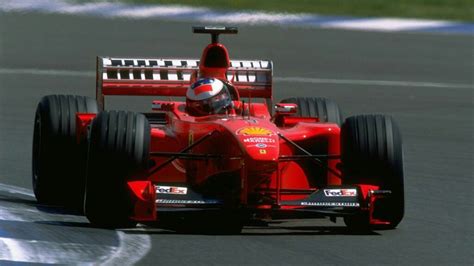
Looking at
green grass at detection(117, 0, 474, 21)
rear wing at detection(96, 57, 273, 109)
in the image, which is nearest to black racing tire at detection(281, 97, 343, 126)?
rear wing at detection(96, 57, 273, 109)

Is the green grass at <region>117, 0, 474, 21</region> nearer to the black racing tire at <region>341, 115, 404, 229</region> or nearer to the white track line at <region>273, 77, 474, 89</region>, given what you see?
the white track line at <region>273, 77, 474, 89</region>

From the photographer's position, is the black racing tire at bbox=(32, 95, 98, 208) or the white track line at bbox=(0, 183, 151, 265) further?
the black racing tire at bbox=(32, 95, 98, 208)

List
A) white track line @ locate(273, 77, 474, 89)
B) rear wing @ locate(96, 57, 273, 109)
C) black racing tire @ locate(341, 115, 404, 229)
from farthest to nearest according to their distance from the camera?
white track line @ locate(273, 77, 474, 89) → rear wing @ locate(96, 57, 273, 109) → black racing tire @ locate(341, 115, 404, 229)

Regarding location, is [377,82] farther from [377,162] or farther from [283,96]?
[377,162]

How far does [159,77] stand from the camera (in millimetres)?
12633

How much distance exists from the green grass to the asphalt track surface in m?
0.52

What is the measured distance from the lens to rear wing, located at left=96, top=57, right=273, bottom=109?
12.5 m

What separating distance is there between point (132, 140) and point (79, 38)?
14865mm

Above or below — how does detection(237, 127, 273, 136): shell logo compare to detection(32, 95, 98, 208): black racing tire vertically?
above

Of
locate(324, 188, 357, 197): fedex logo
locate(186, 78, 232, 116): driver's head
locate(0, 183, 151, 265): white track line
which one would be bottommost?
locate(0, 183, 151, 265): white track line

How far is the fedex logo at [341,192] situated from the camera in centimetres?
1002

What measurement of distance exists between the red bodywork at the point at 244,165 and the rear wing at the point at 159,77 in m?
0.73

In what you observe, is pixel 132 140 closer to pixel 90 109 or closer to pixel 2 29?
pixel 90 109

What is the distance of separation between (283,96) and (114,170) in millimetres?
9628
